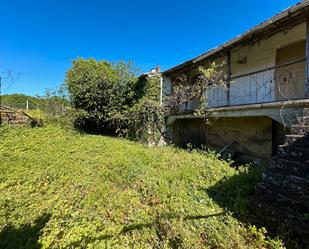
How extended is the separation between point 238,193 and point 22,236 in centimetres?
448

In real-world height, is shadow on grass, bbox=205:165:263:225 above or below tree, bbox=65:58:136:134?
below

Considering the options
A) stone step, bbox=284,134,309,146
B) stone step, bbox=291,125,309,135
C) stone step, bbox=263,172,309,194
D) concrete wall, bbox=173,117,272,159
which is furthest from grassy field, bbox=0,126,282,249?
concrete wall, bbox=173,117,272,159

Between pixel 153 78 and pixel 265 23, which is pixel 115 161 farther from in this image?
pixel 153 78

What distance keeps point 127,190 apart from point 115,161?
1.98m

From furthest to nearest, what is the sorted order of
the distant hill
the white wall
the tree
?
the distant hill → the tree → the white wall

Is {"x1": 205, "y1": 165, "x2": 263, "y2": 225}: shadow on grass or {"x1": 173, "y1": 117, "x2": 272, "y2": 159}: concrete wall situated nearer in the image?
{"x1": 205, "y1": 165, "x2": 263, "y2": 225}: shadow on grass

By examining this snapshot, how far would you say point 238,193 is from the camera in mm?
5027

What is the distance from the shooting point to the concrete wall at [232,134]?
8.04 metres

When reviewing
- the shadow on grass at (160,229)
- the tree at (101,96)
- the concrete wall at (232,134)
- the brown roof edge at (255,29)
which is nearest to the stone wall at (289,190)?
the shadow on grass at (160,229)

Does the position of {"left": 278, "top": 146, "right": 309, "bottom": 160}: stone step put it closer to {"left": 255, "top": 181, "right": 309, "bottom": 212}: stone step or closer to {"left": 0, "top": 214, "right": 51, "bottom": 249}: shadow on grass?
{"left": 255, "top": 181, "right": 309, "bottom": 212}: stone step

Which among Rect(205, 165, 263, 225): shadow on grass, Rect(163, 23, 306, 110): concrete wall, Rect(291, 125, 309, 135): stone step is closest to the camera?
Rect(205, 165, 263, 225): shadow on grass

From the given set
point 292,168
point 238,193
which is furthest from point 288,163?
point 238,193

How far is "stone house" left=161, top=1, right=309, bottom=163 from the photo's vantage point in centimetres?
598

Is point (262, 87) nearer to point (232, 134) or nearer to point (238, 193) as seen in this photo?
point (232, 134)
